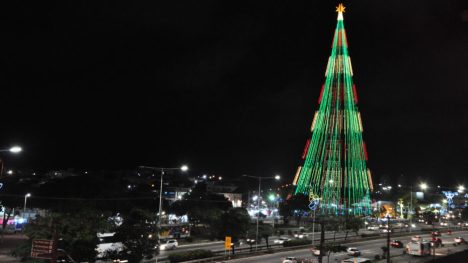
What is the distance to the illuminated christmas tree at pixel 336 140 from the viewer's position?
9050 centimetres

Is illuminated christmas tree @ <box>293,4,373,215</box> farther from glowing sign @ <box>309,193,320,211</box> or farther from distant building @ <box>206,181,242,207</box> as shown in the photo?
distant building @ <box>206,181,242,207</box>

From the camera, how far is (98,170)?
139125mm

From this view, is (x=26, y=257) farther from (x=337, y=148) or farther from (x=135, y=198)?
(x=337, y=148)

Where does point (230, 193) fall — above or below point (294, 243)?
above

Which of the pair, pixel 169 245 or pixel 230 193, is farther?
pixel 230 193

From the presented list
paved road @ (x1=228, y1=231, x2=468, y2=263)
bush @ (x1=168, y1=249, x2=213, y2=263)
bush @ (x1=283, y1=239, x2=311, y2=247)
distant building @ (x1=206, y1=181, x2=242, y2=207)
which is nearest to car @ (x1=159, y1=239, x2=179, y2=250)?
bush @ (x1=168, y1=249, x2=213, y2=263)

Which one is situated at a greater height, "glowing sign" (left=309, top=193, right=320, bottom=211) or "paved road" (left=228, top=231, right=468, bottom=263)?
"glowing sign" (left=309, top=193, right=320, bottom=211)

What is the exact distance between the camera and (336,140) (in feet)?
302

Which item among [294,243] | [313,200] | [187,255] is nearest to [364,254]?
[294,243]

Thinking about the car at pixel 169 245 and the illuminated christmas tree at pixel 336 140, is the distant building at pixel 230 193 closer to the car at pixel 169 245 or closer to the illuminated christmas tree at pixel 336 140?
the illuminated christmas tree at pixel 336 140

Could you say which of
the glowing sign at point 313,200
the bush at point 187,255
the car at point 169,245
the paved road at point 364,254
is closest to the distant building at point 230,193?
the glowing sign at point 313,200

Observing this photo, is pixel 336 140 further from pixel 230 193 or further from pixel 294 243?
pixel 230 193

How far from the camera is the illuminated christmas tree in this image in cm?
9050

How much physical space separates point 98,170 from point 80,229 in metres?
111
